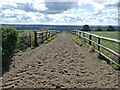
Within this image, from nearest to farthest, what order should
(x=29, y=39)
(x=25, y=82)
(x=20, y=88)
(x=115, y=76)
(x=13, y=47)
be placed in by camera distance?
1. (x=20, y=88)
2. (x=25, y=82)
3. (x=115, y=76)
4. (x=13, y=47)
5. (x=29, y=39)

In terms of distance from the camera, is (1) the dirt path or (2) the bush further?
(2) the bush

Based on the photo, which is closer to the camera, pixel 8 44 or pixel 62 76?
pixel 62 76

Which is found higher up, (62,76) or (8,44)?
(8,44)

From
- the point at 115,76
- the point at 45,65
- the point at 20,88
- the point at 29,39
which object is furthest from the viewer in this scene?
the point at 29,39

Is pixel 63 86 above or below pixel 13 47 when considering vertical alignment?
below

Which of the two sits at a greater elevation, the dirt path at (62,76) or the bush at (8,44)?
the bush at (8,44)

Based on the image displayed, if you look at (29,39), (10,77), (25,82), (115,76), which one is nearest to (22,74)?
(10,77)

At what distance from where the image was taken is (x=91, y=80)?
7191 millimetres

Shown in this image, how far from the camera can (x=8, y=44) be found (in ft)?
33.2

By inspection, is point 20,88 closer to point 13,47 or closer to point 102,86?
point 102,86

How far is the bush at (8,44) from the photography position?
988cm

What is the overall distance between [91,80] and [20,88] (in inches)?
74.8

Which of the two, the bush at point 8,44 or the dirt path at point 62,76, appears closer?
the dirt path at point 62,76

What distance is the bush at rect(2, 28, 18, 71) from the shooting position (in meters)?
9.88
